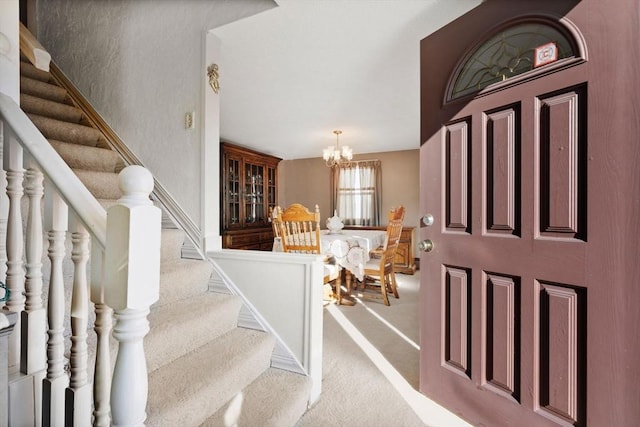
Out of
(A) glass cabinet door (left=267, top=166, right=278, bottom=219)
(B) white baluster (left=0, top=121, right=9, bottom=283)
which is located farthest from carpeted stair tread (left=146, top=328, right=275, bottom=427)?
(A) glass cabinet door (left=267, top=166, right=278, bottom=219)

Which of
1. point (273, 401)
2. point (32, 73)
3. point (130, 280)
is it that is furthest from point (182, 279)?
point (32, 73)

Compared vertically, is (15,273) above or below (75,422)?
above

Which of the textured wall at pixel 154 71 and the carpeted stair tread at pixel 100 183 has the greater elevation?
the textured wall at pixel 154 71

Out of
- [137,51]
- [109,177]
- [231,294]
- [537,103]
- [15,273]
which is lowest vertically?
[231,294]

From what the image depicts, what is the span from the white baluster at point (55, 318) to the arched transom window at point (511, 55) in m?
1.63

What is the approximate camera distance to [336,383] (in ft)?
6.03

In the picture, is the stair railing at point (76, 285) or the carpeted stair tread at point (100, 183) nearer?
the stair railing at point (76, 285)

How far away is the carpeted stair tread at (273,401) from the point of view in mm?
1268

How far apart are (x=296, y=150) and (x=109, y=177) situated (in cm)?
406

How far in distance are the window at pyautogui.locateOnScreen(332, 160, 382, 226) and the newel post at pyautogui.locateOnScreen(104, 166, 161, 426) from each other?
18.0 ft

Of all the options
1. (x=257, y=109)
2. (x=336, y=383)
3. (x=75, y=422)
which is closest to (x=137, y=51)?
(x=257, y=109)

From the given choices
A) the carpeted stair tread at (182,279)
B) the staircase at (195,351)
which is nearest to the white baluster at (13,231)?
the staircase at (195,351)

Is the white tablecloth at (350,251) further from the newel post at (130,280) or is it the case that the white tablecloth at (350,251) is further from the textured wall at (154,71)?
the newel post at (130,280)

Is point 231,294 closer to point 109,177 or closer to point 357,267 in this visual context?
point 109,177
